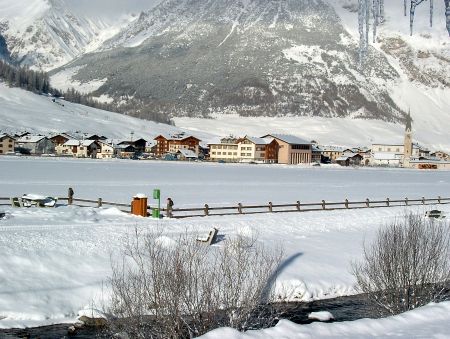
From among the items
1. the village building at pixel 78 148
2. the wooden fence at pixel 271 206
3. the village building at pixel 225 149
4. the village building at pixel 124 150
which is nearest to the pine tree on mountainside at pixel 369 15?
the wooden fence at pixel 271 206

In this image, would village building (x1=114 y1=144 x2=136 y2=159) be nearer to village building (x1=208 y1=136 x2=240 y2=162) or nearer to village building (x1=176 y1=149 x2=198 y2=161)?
village building (x1=176 y1=149 x2=198 y2=161)

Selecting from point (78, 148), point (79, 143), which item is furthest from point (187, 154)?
point (78, 148)

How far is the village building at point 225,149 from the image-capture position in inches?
7456

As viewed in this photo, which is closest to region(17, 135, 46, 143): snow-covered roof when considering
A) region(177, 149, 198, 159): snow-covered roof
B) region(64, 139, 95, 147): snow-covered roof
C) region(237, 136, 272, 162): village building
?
region(64, 139, 95, 147): snow-covered roof

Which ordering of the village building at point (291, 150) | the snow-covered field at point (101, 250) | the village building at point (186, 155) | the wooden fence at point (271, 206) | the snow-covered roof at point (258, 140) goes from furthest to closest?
1. the village building at point (291, 150)
2. the snow-covered roof at point (258, 140)
3. the village building at point (186, 155)
4. the wooden fence at point (271, 206)
5. the snow-covered field at point (101, 250)

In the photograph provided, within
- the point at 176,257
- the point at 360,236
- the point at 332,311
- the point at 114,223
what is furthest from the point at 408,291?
the point at 360,236

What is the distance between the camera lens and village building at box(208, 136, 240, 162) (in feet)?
621

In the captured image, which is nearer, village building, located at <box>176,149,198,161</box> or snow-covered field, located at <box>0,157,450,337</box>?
snow-covered field, located at <box>0,157,450,337</box>

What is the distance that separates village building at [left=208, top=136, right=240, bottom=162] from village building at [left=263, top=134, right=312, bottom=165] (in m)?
11.7

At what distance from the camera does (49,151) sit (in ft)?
552

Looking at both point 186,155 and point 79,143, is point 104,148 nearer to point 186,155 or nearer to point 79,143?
point 79,143

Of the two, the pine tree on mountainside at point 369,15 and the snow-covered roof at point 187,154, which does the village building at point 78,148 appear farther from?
the pine tree on mountainside at point 369,15

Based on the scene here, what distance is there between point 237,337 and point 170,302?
3216 millimetres

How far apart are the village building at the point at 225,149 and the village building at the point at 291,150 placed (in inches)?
462
